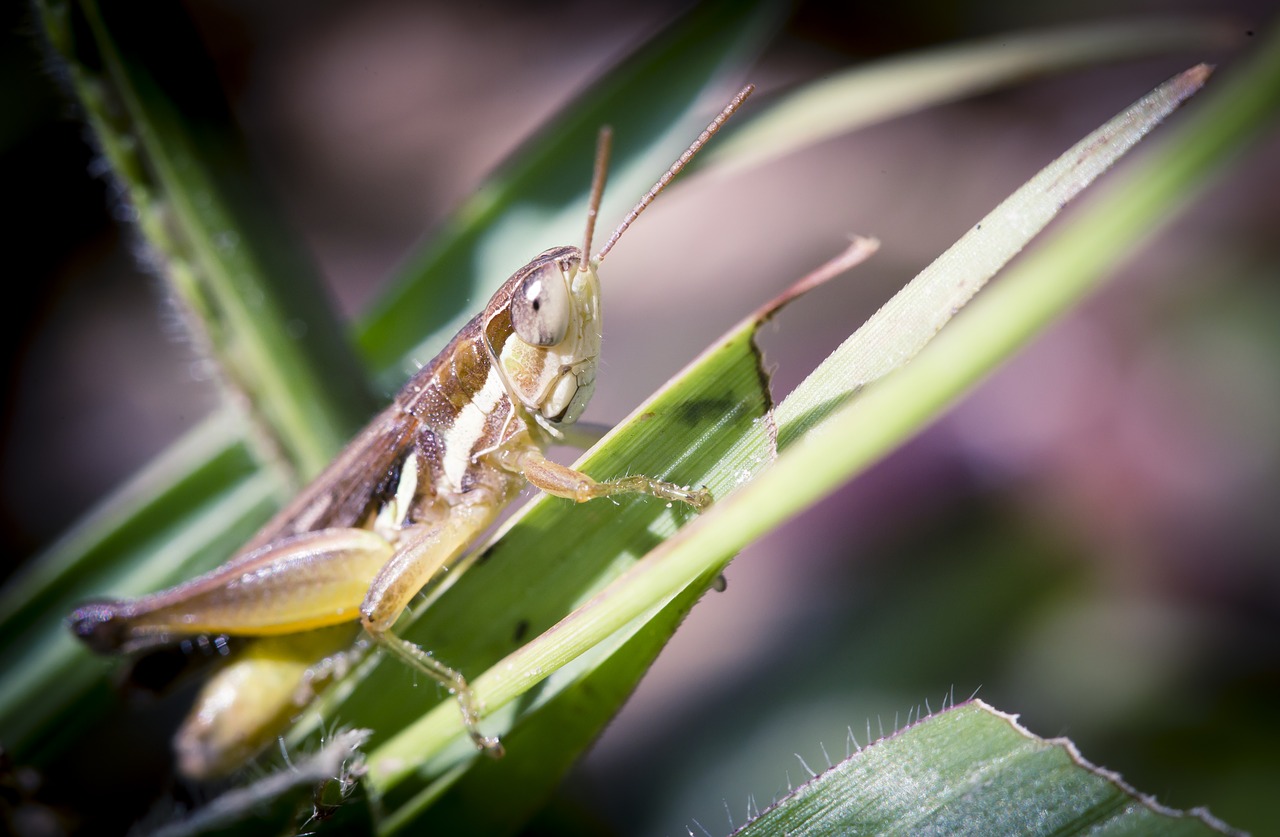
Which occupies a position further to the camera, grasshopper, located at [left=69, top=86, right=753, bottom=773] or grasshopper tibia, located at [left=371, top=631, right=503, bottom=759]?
grasshopper, located at [left=69, top=86, right=753, bottom=773]

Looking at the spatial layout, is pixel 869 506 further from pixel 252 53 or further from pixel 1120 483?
pixel 252 53

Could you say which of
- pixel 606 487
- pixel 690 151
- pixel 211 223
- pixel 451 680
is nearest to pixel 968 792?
pixel 606 487

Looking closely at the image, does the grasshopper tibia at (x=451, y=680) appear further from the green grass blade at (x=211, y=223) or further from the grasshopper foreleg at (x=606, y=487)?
the green grass blade at (x=211, y=223)

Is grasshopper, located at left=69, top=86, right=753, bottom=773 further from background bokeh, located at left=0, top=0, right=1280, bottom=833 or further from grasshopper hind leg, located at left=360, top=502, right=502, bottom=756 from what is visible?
background bokeh, located at left=0, top=0, right=1280, bottom=833

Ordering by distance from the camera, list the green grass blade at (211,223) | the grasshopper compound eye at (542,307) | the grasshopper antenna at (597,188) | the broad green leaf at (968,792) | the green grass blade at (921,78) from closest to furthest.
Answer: the broad green leaf at (968,792)
the grasshopper antenna at (597,188)
the green grass blade at (211,223)
the grasshopper compound eye at (542,307)
the green grass blade at (921,78)

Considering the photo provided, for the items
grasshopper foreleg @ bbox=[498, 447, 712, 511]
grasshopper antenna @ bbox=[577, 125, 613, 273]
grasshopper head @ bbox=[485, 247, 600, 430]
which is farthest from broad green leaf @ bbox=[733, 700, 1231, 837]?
grasshopper head @ bbox=[485, 247, 600, 430]

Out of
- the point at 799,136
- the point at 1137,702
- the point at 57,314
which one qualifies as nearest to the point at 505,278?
the point at 799,136

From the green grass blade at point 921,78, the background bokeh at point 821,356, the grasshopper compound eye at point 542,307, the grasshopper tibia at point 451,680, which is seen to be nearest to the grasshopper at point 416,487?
the grasshopper compound eye at point 542,307
